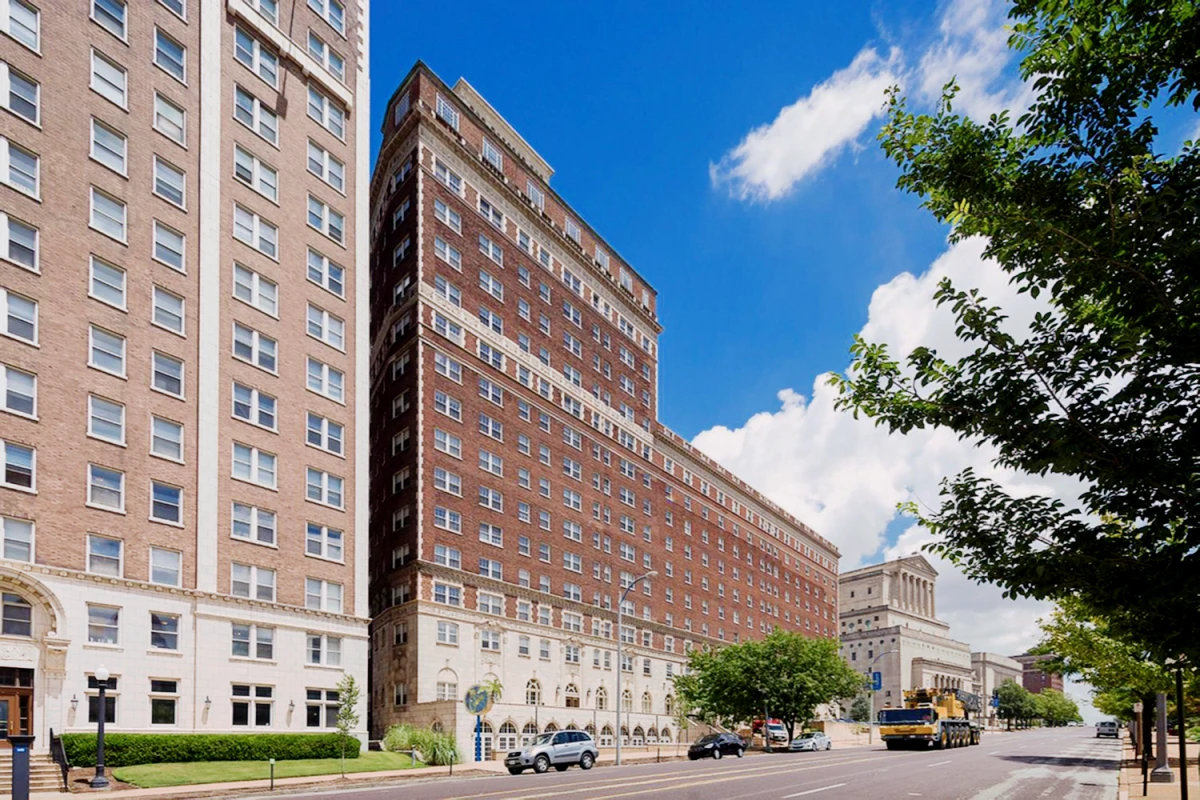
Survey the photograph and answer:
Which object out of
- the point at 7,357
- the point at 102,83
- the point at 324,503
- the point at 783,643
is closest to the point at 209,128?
the point at 102,83

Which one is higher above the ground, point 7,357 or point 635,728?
point 7,357

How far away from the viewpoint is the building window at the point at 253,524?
1689 inches

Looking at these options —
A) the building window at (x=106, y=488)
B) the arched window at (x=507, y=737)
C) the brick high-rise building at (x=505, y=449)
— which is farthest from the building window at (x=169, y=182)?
the arched window at (x=507, y=737)

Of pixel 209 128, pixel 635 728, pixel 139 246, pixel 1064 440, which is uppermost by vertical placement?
pixel 209 128

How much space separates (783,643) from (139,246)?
53.4 m

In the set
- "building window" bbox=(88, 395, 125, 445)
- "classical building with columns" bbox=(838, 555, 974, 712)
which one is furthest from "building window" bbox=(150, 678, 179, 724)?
"classical building with columns" bbox=(838, 555, 974, 712)

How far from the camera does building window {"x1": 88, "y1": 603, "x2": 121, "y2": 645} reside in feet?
119

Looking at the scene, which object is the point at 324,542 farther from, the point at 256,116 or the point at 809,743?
the point at 809,743

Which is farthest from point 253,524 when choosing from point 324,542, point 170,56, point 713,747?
point 713,747

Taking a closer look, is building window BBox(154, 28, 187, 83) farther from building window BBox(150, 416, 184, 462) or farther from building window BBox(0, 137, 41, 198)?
building window BBox(150, 416, 184, 462)

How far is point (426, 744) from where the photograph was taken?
4638 cm

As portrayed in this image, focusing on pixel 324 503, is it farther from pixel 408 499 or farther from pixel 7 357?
pixel 7 357

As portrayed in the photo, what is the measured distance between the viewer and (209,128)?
146 ft

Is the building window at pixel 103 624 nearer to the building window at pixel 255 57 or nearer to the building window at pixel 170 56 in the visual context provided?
the building window at pixel 170 56
